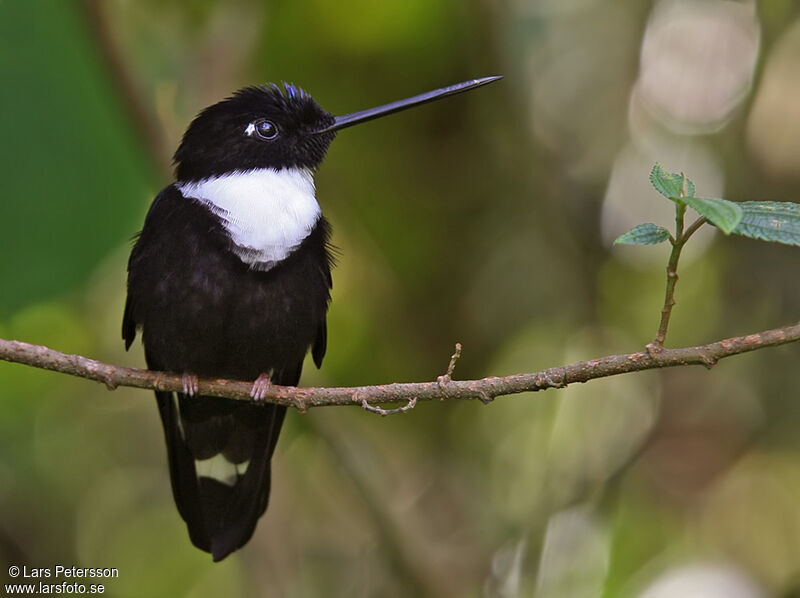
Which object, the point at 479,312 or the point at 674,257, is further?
the point at 479,312

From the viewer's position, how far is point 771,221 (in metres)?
1.82

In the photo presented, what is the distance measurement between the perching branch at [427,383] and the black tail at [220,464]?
54 centimetres

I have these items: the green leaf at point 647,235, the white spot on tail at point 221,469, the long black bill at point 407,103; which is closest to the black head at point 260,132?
the long black bill at point 407,103

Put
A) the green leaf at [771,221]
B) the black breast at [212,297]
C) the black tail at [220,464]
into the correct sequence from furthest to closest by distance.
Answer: the black tail at [220,464]
the black breast at [212,297]
the green leaf at [771,221]

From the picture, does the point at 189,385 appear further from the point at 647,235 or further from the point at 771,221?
the point at 771,221

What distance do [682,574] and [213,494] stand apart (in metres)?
1.88

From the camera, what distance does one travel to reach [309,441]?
5.01 metres

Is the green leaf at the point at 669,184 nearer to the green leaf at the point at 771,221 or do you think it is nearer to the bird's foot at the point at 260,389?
the green leaf at the point at 771,221

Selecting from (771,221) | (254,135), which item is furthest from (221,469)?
(771,221)

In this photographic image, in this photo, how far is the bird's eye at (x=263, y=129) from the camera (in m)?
3.46

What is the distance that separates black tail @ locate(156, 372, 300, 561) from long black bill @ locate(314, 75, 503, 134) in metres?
Result: 0.91

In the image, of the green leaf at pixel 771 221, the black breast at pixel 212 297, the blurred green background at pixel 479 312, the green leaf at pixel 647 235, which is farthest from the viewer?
the blurred green background at pixel 479 312

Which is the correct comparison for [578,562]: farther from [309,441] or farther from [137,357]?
[137,357]

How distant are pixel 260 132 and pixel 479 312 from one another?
167cm
